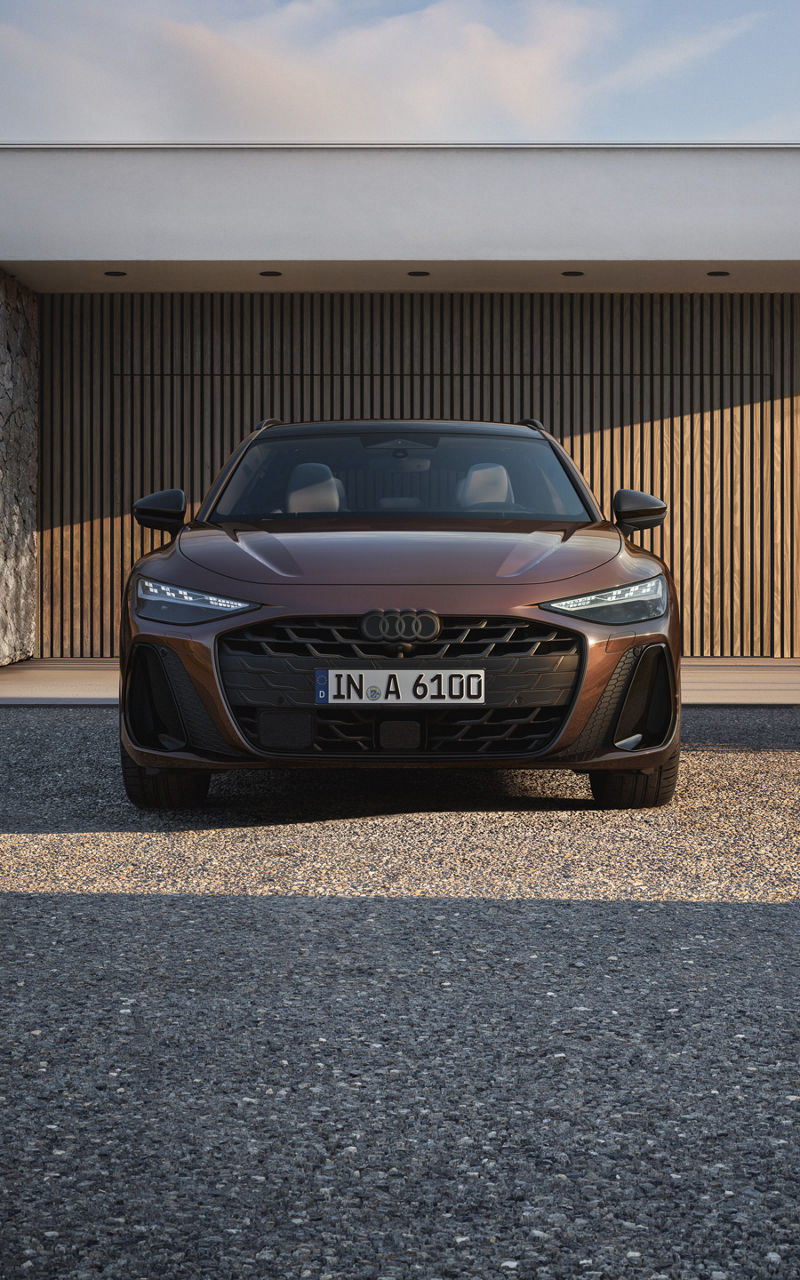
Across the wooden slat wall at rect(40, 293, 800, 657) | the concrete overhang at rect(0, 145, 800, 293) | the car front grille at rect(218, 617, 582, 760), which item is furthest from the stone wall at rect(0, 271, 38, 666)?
the car front grille at rect(218, 617, 582, 760)

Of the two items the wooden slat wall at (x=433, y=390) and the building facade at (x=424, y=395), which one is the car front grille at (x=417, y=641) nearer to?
the building facade at (x=424, y=395)

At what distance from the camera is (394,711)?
429 centimetres

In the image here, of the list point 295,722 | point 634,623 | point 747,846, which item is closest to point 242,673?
point 295,722

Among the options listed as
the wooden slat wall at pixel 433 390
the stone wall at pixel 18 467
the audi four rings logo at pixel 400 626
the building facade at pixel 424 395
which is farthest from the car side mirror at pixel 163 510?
the wooden slat wall at pixel 433 390

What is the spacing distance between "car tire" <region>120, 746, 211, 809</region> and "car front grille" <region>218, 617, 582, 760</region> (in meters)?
0.51

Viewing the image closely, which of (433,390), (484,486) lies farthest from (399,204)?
(484,486)

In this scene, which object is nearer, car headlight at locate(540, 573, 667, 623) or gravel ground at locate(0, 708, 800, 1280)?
gravel ground at locate(0, 708, 800, 1280)

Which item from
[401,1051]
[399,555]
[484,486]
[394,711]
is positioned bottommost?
[401,1051]

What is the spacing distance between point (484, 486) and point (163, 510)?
128cm

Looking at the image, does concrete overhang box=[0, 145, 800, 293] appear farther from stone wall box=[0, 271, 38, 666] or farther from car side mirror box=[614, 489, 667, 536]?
car side mirror box=[614, 489, 667, 536]

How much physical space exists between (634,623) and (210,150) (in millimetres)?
8033

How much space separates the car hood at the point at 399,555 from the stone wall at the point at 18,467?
7.52 metres

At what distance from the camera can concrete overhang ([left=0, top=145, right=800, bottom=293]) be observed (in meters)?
11.1

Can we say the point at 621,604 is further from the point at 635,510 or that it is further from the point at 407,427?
the point at 407,427
